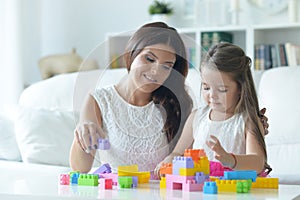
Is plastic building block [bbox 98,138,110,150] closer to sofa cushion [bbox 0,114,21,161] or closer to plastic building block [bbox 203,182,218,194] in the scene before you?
plastic building block [bbox 203,182,218,194]

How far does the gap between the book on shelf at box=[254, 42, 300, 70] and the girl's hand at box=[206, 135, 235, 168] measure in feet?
7.33

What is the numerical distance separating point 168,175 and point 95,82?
0.81 ft

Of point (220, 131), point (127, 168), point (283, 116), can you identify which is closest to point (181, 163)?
point (127, 168)

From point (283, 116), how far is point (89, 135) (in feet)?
4.70

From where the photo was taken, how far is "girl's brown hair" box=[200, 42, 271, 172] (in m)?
1.30

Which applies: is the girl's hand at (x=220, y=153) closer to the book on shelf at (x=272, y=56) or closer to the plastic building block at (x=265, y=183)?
the plastic building block at (x=265, y=183)

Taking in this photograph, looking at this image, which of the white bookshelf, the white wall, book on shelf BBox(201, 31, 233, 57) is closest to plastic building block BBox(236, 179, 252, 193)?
the white bookshelf

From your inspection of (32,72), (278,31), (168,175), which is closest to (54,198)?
(168,175)

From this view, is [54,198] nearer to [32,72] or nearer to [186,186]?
[186,186]

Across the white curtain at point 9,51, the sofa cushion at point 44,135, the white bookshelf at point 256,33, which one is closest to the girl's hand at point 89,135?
the sofa cushion at point 44,135

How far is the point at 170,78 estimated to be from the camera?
3.74 ft

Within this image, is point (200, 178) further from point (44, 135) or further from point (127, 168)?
point (44, 135)

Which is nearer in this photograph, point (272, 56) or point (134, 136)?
point (134, 136)

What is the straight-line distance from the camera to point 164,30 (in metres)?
1.15
